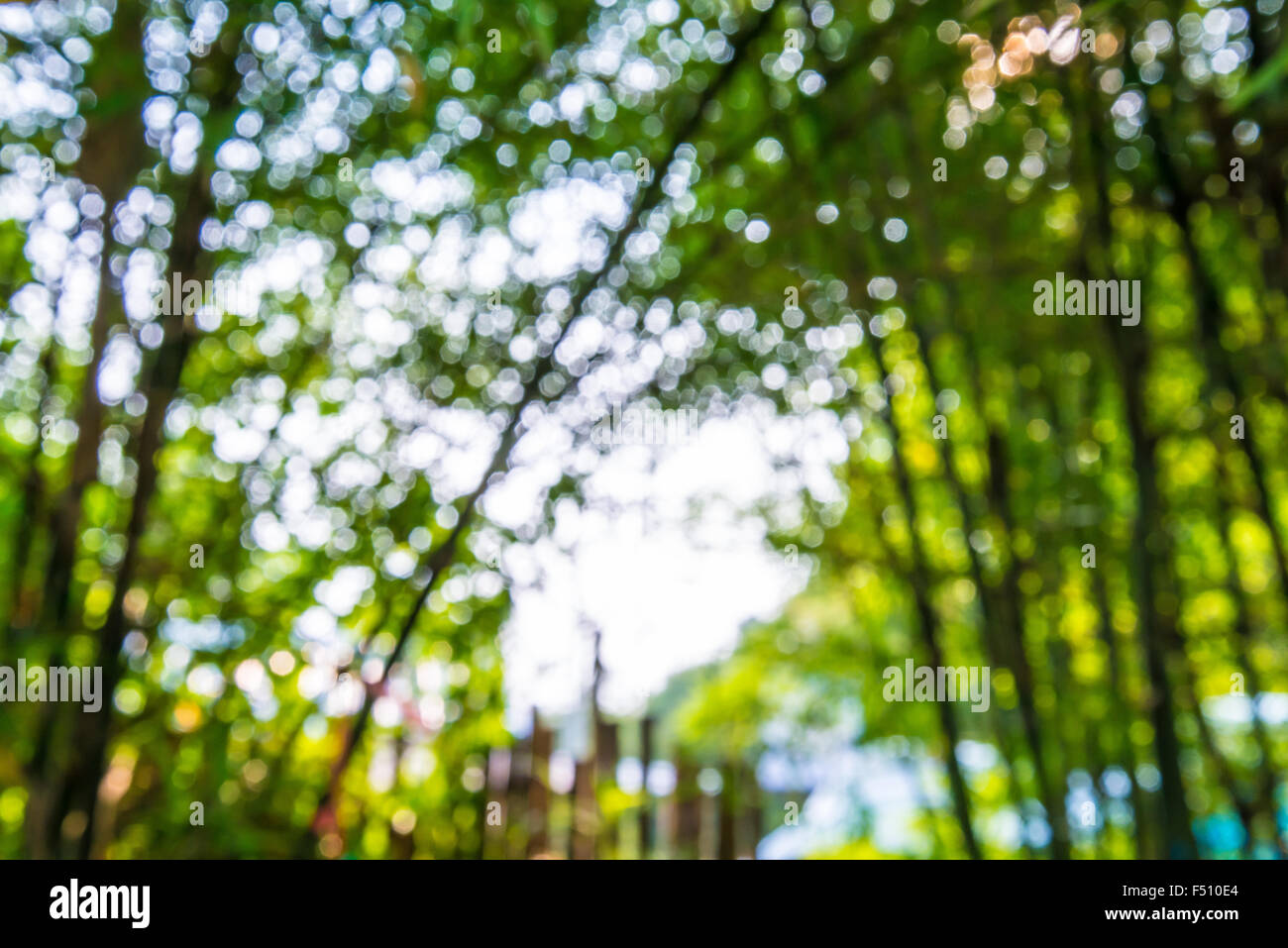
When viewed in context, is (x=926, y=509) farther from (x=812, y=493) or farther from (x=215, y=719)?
(x=215, y=719)

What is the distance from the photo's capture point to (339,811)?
78.2 inches

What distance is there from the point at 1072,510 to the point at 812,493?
1.69 feet

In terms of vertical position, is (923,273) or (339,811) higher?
(923,273)

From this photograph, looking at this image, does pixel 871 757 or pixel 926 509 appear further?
pixel 871 757

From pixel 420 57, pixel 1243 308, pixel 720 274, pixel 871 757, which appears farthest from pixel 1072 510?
pixel 420 57

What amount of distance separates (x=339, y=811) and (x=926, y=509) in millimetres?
1447

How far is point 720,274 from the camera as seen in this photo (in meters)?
1.76

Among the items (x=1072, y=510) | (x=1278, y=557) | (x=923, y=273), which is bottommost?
(x=1278, y=557)

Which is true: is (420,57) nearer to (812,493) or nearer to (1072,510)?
(812,493)
